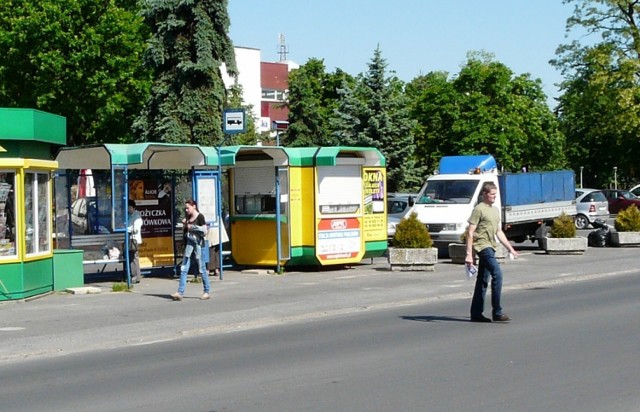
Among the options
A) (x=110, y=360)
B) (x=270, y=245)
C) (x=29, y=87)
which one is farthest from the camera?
(x=29, y=87)

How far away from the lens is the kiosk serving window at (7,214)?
55.5 ft

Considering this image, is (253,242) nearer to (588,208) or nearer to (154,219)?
(154,219)

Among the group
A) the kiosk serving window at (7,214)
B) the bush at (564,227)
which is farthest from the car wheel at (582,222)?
the kiosk serving window at (7,214)

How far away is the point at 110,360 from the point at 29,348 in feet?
5.12

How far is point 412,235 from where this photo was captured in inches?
874

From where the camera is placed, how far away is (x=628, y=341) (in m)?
11.6

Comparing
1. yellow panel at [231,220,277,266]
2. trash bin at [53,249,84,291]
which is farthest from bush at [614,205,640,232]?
trash bin at [53,249,84,291]

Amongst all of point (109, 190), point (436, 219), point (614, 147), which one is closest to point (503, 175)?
point (436, 219)

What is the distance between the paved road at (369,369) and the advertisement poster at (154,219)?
7656 mm

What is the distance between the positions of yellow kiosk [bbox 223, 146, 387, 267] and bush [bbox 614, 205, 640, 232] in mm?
10728

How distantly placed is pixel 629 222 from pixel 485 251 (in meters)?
17.8

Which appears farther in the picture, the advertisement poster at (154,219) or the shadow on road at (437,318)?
the advertisement poster at (154,219)

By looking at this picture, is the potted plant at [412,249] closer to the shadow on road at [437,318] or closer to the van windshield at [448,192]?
the van windshield at [448,192]

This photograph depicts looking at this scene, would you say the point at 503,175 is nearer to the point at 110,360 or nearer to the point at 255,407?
the point at 110,360
